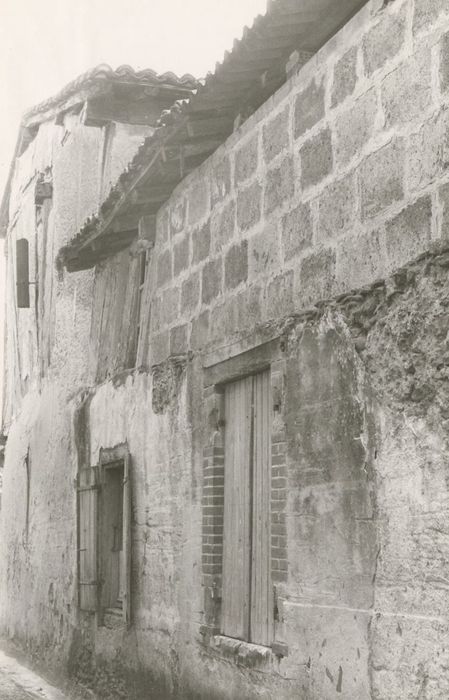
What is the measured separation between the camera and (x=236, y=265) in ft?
20.7

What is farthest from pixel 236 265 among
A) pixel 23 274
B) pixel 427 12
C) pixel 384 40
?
pixel 23 274

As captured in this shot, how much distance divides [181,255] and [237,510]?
2088 millimetres

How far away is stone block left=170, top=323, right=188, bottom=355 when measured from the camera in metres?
7.12

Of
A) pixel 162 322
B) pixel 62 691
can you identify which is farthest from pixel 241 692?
pixel 62 691

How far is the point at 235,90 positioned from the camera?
6.07 metres

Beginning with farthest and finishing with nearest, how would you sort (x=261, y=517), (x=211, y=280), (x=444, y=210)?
(x=211, y=280), (x=261, y=517), (x=444, y=210)

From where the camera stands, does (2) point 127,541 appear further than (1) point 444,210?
Yes

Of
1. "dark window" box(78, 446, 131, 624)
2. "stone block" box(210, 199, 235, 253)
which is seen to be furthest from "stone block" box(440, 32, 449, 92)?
"dark window" box(78, 446, 131, 624)

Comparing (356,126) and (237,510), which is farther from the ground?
(356,126)

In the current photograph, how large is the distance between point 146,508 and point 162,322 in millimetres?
1411

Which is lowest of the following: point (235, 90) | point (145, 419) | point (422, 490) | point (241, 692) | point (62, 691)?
point (62, 691)

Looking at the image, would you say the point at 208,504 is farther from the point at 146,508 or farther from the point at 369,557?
the point at 369,557

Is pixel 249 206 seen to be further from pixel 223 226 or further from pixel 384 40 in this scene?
pixel 384 40

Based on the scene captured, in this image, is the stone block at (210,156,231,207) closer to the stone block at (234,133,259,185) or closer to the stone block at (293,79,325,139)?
the stone block at (234,133,259,185)
